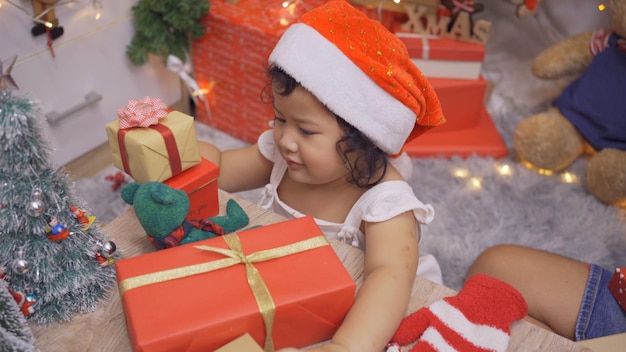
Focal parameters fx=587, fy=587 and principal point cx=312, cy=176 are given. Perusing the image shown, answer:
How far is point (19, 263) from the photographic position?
0.69 metres

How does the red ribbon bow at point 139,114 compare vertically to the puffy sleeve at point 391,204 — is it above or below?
above

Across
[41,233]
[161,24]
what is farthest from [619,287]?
[161,24]

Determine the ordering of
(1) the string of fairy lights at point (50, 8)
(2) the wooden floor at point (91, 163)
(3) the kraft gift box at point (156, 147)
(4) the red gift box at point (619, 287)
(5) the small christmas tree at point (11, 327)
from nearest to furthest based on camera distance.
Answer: (5) the small christmas tree at point (11, 327) < (3) the kraft gift box at point (156, 147) < (4) the red gift box at point (619, 287) < (1) the string of fairy lights at point (50, 8) < (2) the wooden floor at point (91, 163)

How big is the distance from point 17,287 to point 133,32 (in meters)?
1.11

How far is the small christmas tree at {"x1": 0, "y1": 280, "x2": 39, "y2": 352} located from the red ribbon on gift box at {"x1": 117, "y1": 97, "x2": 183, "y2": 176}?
27 centimetres

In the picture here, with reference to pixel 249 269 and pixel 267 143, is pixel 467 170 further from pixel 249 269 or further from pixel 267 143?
pixel 249 269

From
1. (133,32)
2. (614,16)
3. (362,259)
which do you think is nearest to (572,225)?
(614,16)

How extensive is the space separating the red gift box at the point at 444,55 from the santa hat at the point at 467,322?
1.03 m

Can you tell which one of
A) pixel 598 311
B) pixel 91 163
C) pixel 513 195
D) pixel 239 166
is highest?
pixel 239 166

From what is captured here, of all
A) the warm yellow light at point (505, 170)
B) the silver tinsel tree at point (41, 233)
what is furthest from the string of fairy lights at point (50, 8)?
the warm yellow light at point (505, 170)

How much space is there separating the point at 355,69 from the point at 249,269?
332mm

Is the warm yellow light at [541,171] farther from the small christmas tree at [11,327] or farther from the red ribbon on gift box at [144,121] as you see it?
the small christmas tree at [11,327]

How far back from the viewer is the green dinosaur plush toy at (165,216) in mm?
823

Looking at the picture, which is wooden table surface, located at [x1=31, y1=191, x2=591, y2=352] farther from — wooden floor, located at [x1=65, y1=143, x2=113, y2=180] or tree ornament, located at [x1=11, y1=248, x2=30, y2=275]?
wooden floor, located at [x1=65, y1=143, x2=113, y2=180]
